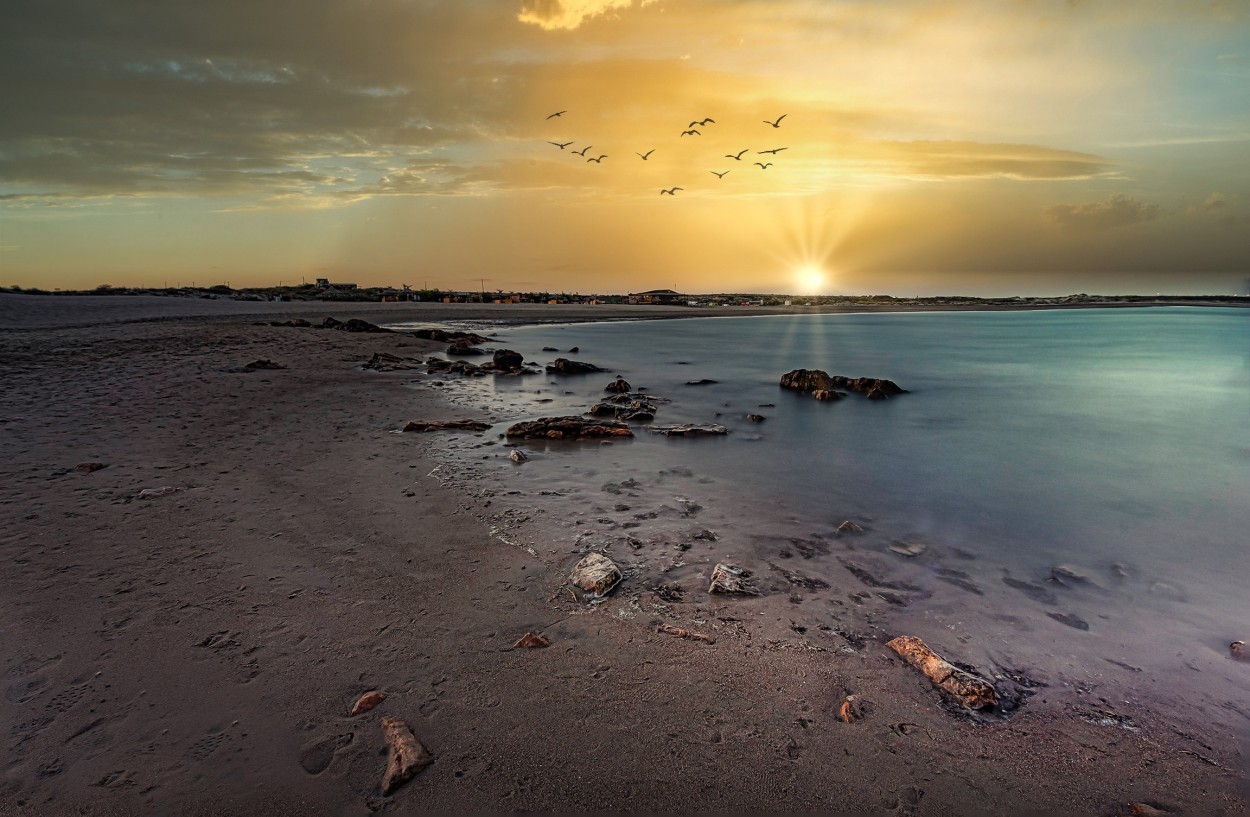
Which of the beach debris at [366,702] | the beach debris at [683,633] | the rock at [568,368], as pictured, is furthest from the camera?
the rock at [568,368]

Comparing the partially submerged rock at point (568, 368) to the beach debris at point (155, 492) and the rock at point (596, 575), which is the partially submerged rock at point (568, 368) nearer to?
the beach debris at point (155, 492)

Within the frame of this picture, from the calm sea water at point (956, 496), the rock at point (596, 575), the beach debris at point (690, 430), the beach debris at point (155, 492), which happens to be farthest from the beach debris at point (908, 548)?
the beach debris at point (155, 492)

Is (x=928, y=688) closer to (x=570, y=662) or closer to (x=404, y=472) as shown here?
(x=570, y=662)

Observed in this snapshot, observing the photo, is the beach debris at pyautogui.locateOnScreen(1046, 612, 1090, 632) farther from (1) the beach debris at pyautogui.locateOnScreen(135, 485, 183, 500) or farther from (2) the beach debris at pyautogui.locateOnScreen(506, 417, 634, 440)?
(1) the beach debris at pyautogui.locateOnScreen(135, 485, 183, 500)

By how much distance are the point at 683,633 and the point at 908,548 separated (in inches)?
120

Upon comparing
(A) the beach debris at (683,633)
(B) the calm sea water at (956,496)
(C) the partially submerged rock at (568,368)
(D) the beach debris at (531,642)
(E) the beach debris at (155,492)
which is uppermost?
(C) the partially submerged rock at (568,368)

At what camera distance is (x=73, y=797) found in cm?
248

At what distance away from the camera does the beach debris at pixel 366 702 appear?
3.03m

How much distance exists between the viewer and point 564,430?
9.34 meters

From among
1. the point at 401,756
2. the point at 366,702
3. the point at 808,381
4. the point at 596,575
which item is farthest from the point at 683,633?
the point at 808,381

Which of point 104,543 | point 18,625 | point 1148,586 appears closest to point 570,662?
point 18,625

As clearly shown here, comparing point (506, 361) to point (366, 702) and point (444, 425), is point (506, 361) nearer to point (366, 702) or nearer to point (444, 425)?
point (444, 425)

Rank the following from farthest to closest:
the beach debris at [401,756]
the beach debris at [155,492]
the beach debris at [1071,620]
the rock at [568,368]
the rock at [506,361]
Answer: the rock at [568,368] < the rock at [506,361] < the beach debris at [155,492] < the beach debris at [1071,620] < the beach debris at [401,756]

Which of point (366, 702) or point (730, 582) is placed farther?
point (730, 582)
